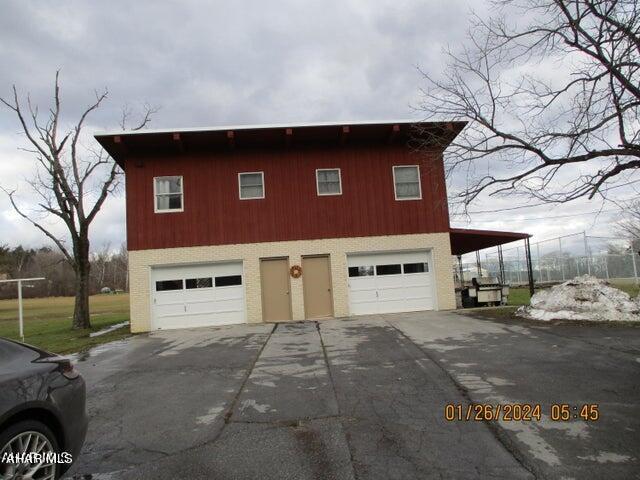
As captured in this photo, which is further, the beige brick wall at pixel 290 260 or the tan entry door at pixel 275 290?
the tan entry door at pixel 275 290

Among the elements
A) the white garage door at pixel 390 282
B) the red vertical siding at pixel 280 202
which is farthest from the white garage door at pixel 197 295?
the white garage door at pixel 390 282

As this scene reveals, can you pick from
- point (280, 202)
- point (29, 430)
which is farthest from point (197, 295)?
point (29, 430)

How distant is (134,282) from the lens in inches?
648

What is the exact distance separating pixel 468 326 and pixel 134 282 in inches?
424

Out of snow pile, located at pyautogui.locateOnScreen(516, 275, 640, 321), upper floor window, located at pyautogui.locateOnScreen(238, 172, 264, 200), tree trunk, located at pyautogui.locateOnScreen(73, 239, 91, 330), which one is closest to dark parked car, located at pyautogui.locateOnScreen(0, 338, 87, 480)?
snow pile, located at pyautogui.locateOnScreen(516, 275, 640, 321)

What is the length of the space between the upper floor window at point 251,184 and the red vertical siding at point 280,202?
18 cm

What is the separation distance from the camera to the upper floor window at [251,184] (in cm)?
1723

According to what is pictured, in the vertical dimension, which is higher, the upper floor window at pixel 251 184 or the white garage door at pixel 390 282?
the upper floor window at pixel 251 184

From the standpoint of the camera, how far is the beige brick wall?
16453 mm

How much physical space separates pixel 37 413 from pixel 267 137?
14.1 metres

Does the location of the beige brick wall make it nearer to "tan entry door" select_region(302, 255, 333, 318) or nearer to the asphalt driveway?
"tan entry door" select_region(302, 255, 333, 318)

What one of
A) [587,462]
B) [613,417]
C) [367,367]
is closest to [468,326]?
[367,367]

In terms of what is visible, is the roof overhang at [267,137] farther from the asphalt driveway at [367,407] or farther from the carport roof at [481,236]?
the asphalt driveway at [367,407]

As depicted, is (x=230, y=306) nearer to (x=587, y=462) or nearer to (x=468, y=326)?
(x=468, y=326)
